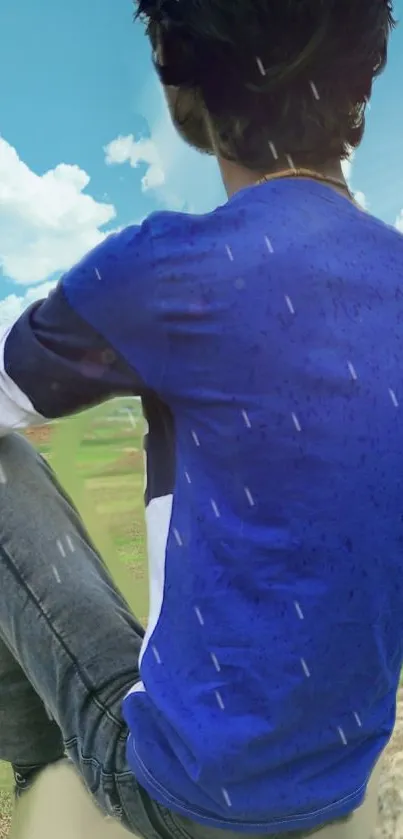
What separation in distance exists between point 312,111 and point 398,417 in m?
0.20

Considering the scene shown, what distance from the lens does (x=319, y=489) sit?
17.8 inches

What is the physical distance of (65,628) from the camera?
0.59 metres

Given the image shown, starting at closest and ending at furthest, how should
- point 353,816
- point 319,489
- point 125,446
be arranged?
1. point 319,489
2. point 353,816
3. point 125,446

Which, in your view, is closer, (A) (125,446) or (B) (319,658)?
(B) (319,658)

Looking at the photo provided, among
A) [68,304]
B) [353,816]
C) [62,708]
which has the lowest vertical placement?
[353,816]

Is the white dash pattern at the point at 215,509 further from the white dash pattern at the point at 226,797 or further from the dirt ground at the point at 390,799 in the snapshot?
the dirt ground at the point at 390,799

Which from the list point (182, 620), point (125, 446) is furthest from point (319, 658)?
point (125, 446)

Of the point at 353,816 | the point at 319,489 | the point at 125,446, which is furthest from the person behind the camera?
the point at 125,446

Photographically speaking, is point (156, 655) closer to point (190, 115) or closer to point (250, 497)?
point (250, 497)

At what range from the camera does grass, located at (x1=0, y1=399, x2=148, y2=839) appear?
765 millimetres

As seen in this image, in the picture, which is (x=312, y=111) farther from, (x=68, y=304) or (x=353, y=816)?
(x=353, y=816)

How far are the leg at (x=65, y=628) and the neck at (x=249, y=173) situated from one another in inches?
9.2

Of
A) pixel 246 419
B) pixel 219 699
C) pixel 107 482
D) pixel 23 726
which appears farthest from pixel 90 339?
pixel 107 482

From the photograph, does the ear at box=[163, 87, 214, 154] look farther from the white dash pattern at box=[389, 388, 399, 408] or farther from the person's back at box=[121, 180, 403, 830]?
the white dash pattern at box=[389, 388, 399, 408]
